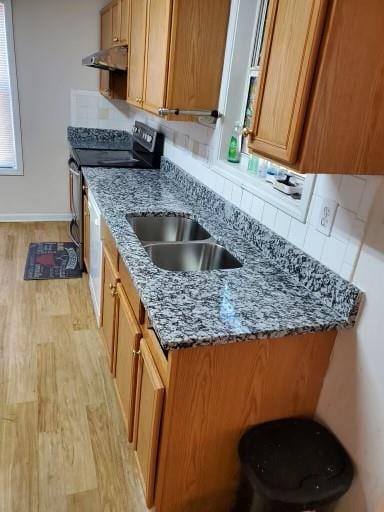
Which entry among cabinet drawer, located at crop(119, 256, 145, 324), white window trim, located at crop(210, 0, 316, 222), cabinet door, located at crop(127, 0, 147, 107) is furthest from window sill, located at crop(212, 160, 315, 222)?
cabinet door, located at crop(127, 0, 147, 107)

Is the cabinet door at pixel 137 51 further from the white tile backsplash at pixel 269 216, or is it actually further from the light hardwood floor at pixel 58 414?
the light hardwood floor at pixel 58 414

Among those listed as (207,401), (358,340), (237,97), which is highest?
(237,97)

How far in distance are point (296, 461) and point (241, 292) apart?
0.55 meters

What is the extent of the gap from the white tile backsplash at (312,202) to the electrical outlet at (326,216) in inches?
0.5

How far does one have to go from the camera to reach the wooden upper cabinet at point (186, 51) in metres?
1.92

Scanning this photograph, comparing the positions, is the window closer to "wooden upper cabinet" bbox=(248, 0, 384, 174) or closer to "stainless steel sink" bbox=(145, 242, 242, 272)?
"stainless steel sink" bbox=(145, 242, 242, 272)

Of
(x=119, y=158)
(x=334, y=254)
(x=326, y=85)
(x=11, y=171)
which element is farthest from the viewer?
(x=11, y=171)

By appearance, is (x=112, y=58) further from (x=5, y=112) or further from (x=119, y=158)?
(x=5, y=112)

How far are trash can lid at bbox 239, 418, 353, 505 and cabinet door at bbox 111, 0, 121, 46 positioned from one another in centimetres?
289

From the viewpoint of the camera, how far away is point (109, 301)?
207cm

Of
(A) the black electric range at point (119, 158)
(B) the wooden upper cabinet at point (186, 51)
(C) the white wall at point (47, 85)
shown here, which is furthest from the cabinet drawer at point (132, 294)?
(C) the white wall at point (47, 85)

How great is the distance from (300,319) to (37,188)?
369 cm

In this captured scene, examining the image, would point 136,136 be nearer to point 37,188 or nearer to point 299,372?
point 37,188

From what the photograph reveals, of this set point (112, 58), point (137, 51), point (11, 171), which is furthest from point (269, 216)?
point (11, 171)
